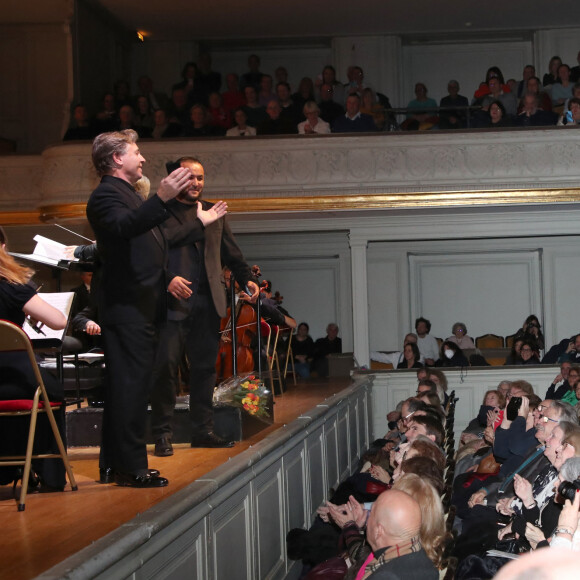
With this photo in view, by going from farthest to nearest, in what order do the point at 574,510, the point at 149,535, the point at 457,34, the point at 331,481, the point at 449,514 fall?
the point at 457,34, the point at 331,481, the point at 449,514, the point at 574,510, the point at 149,535

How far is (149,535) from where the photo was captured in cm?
272

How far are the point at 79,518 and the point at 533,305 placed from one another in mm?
14647

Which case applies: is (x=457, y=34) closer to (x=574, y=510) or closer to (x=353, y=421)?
(x=353, y=421)

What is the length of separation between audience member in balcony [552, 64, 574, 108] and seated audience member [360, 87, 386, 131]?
2695 mm

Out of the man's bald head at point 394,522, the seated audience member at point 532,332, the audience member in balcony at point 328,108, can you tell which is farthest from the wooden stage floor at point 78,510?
the audience member in balcony at point 328,108

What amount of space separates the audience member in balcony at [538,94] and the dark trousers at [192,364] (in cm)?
1026

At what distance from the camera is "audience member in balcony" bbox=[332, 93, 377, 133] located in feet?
45.1

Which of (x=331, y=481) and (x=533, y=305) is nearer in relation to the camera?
(x=331, y=481)

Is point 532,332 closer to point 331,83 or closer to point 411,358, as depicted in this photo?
point 411,358

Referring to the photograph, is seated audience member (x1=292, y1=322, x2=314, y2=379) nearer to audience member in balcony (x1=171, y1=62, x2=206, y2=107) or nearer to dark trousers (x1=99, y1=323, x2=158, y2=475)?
audience member in balcony (x1=171, y1=62, x2=206, y2=107)

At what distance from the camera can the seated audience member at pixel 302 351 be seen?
47.6 ft

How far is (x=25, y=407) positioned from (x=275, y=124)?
1065 centimetres

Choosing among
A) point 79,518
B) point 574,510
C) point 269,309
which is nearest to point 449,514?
point 574,510

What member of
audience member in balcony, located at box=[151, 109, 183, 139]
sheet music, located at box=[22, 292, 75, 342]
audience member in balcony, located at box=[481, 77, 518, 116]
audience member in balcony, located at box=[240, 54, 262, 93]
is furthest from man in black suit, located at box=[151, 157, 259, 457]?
audience member in balcony, located at box=[240, 54, 262, 93]
